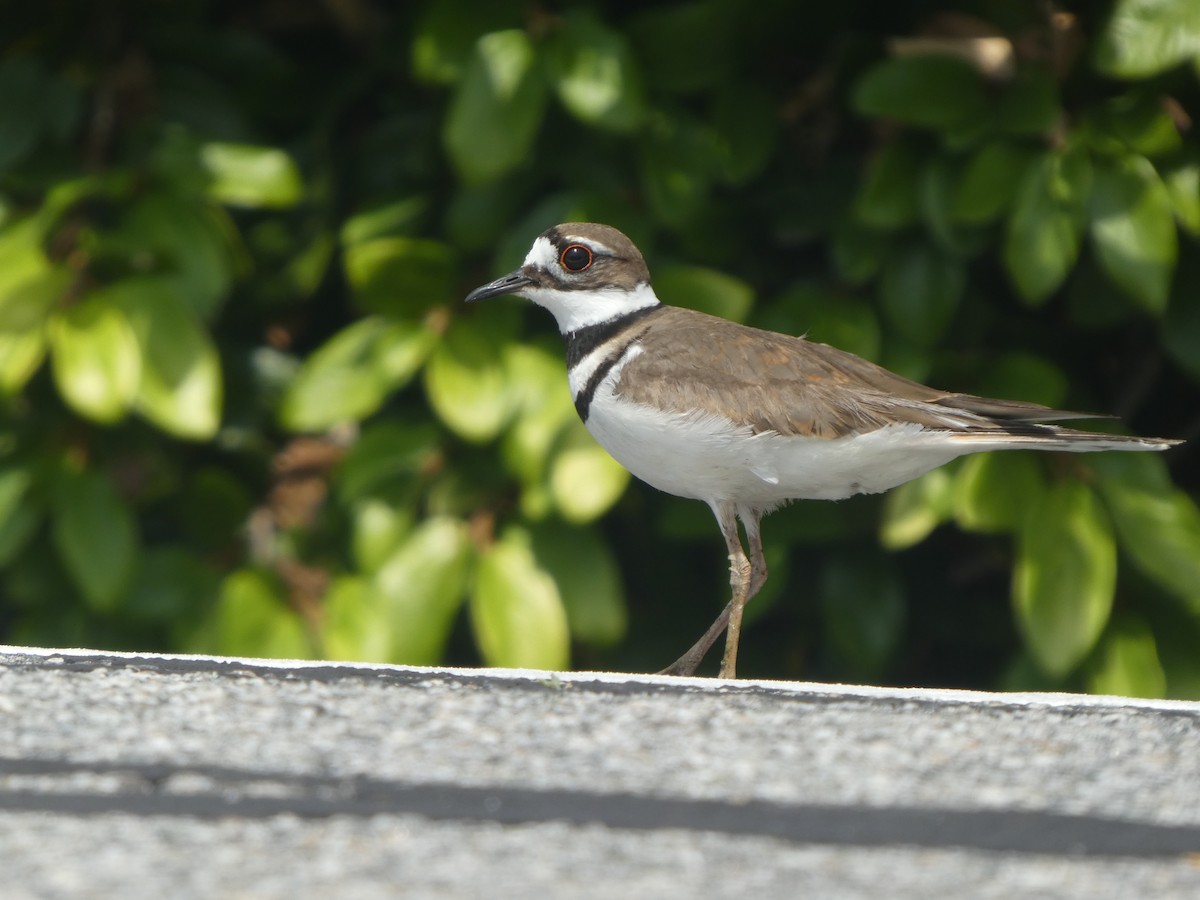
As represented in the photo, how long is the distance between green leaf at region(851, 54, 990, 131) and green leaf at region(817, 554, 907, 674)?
1.09m

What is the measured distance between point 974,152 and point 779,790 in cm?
221

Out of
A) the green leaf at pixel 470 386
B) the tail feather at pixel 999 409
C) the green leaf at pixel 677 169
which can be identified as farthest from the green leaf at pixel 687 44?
the tail feather at pixel 999 409

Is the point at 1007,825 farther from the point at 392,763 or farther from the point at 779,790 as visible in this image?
the point at 392,763

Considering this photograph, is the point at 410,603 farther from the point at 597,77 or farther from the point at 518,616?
the point at 597,77

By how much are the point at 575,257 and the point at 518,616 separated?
0.85 m

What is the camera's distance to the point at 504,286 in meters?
3.84

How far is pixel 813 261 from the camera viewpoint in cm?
457

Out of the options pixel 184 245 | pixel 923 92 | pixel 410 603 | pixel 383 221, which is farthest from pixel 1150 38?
pixel 184 245

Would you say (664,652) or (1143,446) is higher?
(1143,446)

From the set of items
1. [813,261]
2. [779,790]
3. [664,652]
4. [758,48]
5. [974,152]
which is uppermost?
[758,48]

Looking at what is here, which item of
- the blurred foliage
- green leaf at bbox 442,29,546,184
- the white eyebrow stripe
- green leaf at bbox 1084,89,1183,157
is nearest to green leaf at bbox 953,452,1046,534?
the blurred foliage

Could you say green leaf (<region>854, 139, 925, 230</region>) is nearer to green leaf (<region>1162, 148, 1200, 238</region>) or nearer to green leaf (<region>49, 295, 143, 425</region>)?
green leaf (<region>1162, 148, 1200, 238</region>)

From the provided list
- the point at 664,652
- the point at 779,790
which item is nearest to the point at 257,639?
the point at 664,652

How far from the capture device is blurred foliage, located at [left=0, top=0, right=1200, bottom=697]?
376 centimetres
